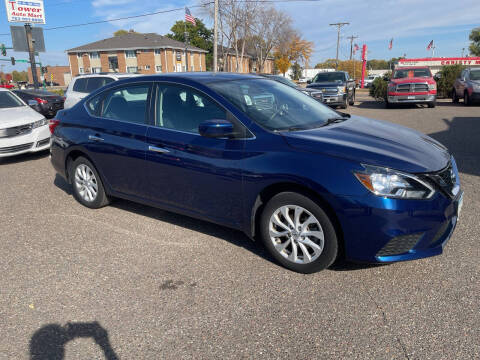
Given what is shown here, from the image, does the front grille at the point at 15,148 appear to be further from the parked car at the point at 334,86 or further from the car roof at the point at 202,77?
the parked car at the point at 334,86

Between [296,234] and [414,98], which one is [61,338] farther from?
[414,98]

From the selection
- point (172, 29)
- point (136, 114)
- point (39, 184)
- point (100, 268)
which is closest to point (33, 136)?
point (39, 184)

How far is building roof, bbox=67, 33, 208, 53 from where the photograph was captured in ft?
185

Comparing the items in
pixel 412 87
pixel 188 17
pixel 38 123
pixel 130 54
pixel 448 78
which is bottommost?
pixel 38 123

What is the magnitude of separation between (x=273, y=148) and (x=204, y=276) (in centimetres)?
128

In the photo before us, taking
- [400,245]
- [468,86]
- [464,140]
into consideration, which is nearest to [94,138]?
[400,245]

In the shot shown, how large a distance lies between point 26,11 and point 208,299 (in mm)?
31203

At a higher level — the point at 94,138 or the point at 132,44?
the point at 132,44

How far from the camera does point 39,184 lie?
21.4 ft

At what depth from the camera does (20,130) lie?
828 centimetres

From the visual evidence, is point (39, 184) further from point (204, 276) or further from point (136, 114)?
point (204, 276)

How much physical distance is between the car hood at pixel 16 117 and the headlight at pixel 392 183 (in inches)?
306

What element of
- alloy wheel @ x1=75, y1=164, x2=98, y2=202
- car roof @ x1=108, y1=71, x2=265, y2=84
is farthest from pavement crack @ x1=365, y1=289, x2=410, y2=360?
alloy wheel @ x1=75, y1=164, x2=98, y2=202

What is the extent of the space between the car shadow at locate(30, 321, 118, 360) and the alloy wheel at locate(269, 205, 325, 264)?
157cm
